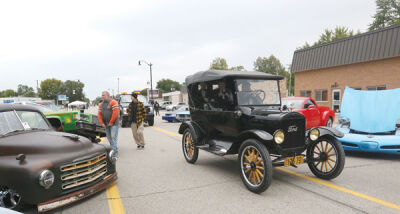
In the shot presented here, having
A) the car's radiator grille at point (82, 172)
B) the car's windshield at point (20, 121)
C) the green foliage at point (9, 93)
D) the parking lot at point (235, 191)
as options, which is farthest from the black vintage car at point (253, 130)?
the green foliage at point (9, 93)

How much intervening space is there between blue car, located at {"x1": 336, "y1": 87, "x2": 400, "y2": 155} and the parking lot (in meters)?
0.41

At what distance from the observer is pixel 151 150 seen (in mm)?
8203

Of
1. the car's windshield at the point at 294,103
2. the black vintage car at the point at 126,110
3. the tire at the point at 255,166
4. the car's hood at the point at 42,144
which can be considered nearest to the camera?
the car's hood at the point at 42,144

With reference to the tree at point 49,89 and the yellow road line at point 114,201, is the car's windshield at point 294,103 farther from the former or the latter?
the tree at point 49,89

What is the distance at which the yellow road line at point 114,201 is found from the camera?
3611 millimetres

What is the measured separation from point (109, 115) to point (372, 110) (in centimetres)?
727

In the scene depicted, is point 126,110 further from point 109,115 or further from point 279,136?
point 279,136

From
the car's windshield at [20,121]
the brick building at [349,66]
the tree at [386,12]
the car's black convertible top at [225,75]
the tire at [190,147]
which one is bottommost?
the tire at [190,147]

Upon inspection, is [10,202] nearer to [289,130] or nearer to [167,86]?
[289,130]

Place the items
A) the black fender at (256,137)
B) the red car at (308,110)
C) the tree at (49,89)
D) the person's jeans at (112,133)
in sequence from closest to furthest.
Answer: the black fender at (256,137) → the person's jeans at (112,133) → the red car at (308,110) → the tree at (49,89)

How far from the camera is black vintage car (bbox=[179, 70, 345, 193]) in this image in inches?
169

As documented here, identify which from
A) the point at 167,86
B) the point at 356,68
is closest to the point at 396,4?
the point at 356,68

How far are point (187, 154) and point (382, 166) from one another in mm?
4488

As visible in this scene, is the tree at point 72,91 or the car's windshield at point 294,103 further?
the tree at point 72,91
